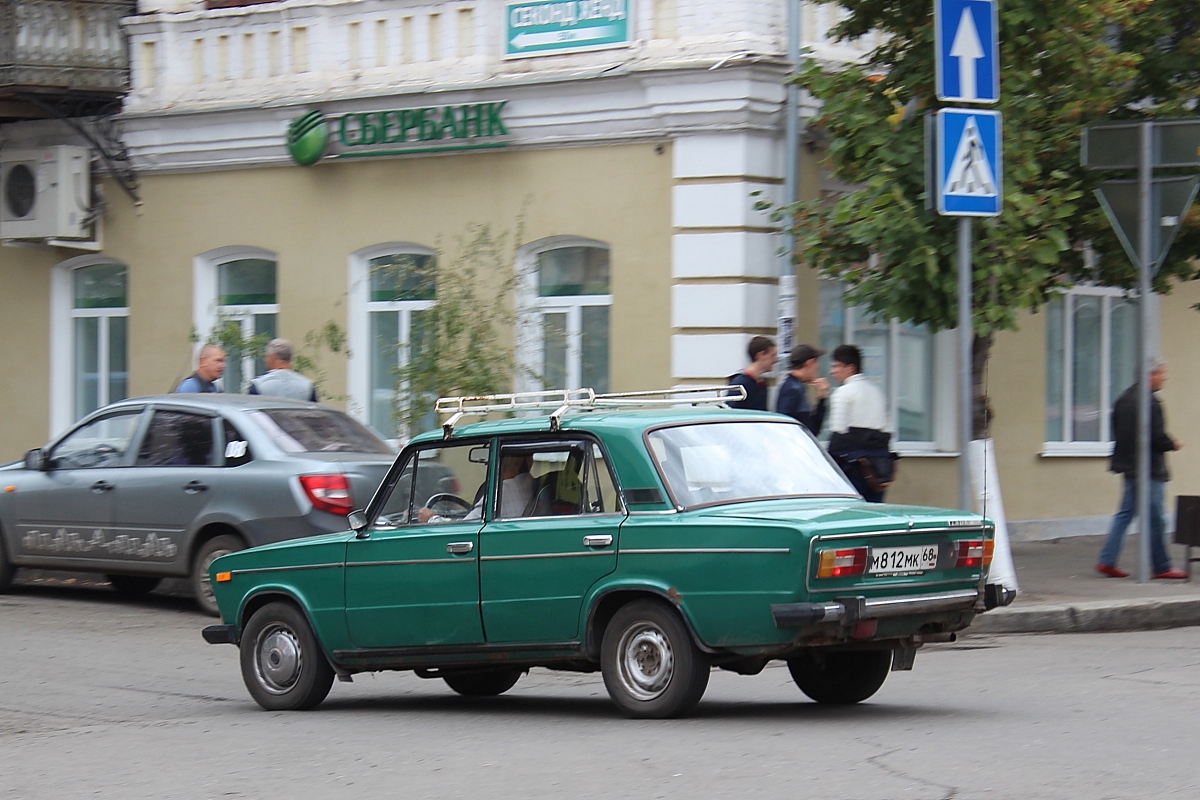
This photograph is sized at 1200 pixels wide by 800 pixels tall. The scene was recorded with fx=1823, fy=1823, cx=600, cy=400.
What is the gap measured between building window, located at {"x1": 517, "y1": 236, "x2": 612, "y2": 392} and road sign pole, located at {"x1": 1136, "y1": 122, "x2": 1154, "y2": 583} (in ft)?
17.5

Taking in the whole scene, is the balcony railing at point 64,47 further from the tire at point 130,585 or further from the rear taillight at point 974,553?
the rear taillight at point 974,553

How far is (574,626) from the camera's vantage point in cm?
824

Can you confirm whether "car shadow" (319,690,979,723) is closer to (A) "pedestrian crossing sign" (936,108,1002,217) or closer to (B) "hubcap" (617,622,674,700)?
(B) "hubcap" (617,622,674,700)

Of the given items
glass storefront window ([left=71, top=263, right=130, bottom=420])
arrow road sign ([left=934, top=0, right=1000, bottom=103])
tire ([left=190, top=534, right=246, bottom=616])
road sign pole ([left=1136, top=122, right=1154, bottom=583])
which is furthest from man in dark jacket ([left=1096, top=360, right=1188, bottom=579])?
→ glass storefront window ([left=71, top=263, right=130, bottom=420])

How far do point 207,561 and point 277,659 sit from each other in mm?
3868

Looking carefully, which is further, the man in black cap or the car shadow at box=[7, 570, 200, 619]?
the car shadow at box=[7, 570, 200, 619]

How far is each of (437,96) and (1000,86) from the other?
645cm

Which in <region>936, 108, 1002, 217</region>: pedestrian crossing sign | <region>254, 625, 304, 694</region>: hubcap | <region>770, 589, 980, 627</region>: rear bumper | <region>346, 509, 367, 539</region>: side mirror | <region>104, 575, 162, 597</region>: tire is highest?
<region>936, 108, 1002, 217</region>: pedestrian crossing sign

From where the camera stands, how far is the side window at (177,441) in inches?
522

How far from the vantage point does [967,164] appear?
39.0ft

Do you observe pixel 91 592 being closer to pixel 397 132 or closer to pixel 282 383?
pixel 282 383

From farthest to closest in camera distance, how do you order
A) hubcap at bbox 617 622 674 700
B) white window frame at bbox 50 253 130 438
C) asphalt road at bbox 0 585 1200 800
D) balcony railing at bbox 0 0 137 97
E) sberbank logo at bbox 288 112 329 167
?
white window frame at bbox 50 253 130 438
balcony railing at bbox 0 0 137 97
sberbank logo at bbox 288 112 329 167
hubcap at bbox 617 622 674 700
asphalt road at bbox 0 585 1200 800

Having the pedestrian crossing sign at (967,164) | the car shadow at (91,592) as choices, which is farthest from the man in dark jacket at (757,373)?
the car shadow at (91,592)

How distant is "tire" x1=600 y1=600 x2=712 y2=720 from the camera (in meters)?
7.86
